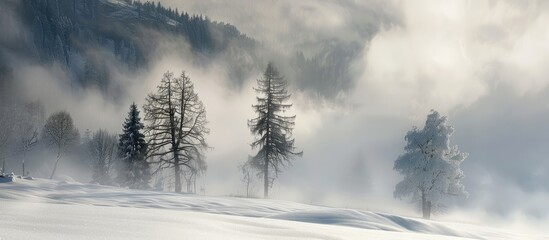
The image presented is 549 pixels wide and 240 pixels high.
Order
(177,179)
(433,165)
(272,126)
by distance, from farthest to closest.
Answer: (272,126), (433,165), (177,179)

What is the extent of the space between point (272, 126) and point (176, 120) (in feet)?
28.6

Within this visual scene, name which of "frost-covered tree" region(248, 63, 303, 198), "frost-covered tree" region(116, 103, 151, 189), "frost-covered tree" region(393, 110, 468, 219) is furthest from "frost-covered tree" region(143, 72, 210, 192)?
"frost-covered tree" region(393, 110, 468, 219)

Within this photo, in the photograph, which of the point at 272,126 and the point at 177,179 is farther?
the point at 272,126

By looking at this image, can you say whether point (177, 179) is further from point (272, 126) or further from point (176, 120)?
point (272, 126)

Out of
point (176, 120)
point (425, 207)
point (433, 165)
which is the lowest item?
point (425, 207)

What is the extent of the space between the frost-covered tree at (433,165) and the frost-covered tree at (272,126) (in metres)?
10.0

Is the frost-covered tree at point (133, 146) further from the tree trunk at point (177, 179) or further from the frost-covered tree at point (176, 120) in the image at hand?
the tree trunk at point (177, 179)

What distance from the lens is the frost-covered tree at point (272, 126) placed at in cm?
3409

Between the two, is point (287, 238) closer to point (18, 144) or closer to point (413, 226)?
point (413, 226)

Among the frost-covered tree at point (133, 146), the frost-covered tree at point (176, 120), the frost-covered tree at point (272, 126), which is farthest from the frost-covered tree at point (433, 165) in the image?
the frost-covered tree at point (133, 146)

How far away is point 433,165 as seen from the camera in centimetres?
3198

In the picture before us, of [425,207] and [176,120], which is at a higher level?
[176,120]

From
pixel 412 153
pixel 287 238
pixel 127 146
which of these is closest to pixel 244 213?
pixel 287 238

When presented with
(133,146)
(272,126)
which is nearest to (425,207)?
(272,126)
